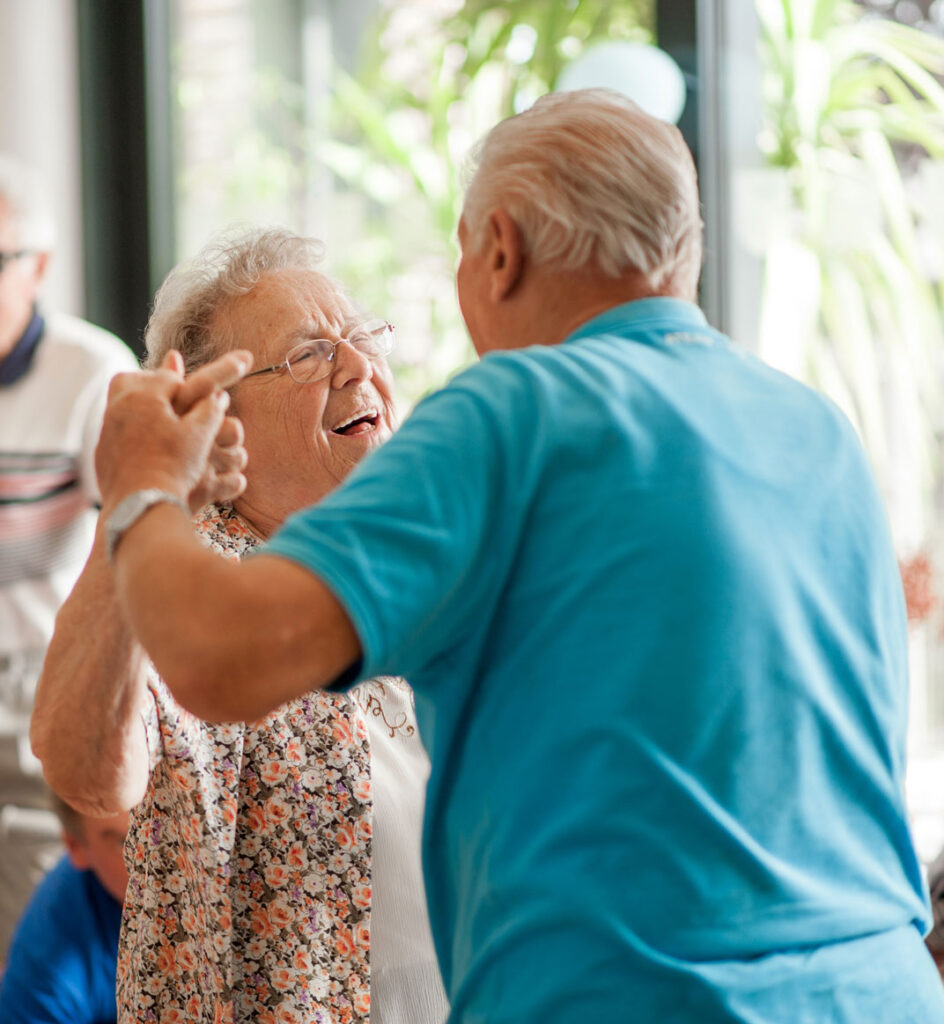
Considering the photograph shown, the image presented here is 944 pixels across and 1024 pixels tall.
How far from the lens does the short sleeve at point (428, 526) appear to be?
0.81 meters

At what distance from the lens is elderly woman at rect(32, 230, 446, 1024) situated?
1.27 meters

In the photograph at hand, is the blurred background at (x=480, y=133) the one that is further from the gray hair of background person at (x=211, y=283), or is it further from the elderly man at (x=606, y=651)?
the elderly man at (x=606, y=651)

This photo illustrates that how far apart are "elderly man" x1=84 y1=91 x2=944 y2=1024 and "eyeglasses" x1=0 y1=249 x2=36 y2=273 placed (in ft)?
8.82

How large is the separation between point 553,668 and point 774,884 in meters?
0.21

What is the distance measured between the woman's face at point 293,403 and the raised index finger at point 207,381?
21.6 inches

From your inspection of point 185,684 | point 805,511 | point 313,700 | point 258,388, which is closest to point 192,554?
point 185,684

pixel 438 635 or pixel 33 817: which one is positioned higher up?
pixel 438 635

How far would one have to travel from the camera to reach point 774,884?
89 cm

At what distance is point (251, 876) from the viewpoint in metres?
1.37

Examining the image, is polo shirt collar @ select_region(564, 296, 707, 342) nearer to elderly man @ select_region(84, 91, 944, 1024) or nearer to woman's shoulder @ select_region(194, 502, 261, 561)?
elderly man @ select_region(84, 91, 944, 1024)

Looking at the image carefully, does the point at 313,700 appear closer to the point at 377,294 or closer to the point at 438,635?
the point at 438,635

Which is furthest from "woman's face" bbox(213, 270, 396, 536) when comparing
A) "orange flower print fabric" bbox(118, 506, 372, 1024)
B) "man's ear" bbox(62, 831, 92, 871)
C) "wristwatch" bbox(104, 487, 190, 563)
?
"man's ear" bbox(62, 831, 92, 871)

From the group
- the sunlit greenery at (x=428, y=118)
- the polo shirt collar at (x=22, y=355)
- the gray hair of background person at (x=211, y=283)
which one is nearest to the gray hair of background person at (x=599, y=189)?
the gray hair of background person at (x=211, y=283)

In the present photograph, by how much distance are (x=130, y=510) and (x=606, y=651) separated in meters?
0.34
